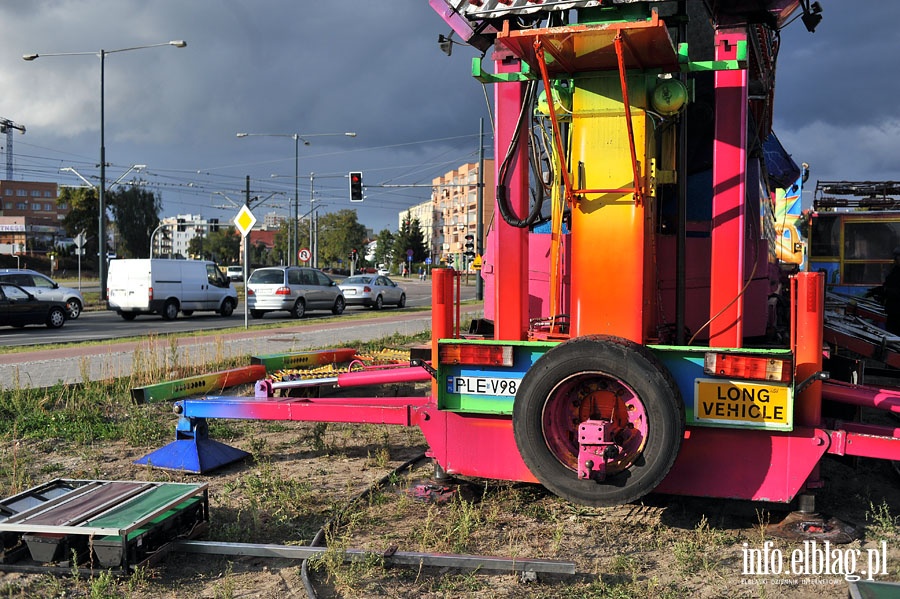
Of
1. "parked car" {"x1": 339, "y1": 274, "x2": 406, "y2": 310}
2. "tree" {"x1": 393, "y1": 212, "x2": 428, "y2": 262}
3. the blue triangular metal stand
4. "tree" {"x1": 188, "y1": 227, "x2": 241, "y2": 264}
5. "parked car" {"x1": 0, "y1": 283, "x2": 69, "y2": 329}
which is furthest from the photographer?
"tree" {"x1": 188, "y1": 227, "x2": 241, "y2": 264}

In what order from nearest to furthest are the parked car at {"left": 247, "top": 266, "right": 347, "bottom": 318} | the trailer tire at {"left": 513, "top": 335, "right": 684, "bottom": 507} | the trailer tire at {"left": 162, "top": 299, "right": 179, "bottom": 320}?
the trailer tire at {"left": 513, "top": 335, "right": 684, "bottom": 507} → the trailer tire at {"left": 162, "top": 299, "right": 179, "bottom": 320} → the parked car at {"left": 247, "top": 266, "right": 347, "bottom": 318}

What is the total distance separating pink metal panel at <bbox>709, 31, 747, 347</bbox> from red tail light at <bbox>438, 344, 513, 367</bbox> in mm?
1311

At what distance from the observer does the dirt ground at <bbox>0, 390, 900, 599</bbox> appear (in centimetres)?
394

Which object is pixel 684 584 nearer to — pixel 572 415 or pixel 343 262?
pixel 572 415

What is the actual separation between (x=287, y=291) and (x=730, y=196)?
77.4 feet

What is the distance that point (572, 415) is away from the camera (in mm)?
4586

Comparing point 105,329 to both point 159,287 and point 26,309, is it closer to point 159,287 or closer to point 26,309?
point 26,309

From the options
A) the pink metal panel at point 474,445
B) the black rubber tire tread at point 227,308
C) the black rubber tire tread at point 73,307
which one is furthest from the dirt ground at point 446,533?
the black rubber tire tread at point 227,308

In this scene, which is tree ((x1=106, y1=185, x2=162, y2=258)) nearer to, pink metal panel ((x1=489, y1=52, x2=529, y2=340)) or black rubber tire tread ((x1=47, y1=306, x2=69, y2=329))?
black rubber tire tread ((x1=47, y1=306, x2=69, y2=329))

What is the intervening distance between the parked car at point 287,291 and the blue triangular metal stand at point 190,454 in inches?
795

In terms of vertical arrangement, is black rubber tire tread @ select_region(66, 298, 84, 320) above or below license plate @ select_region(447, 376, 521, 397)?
below

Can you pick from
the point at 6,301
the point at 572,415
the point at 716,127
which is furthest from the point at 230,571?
the point at 6,301

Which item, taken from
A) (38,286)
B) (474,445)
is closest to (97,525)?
(474,445)

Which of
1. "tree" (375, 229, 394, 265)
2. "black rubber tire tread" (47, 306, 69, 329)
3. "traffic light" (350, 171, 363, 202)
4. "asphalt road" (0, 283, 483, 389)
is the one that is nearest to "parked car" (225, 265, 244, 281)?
"traffic light" (350, 171, 363, 202)
